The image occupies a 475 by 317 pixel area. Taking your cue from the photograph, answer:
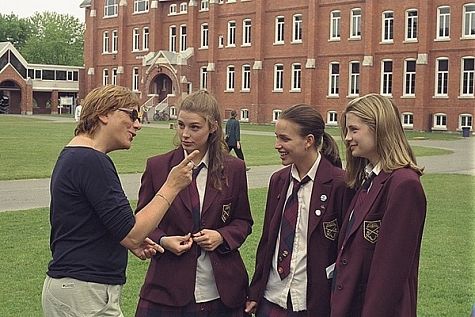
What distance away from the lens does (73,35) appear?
370 feet

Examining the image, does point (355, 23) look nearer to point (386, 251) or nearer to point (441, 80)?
point (441, 80)

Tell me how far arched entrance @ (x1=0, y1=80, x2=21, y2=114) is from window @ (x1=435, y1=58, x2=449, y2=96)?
166 feet

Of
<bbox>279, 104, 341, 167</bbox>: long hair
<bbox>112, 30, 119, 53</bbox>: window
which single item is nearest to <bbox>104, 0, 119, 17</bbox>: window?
<bbox>112, 30, 119, 53</bbox>: window

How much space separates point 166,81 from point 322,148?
61.4m

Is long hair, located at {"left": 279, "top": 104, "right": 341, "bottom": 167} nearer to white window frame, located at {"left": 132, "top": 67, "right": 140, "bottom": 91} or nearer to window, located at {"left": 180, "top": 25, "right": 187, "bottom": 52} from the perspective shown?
window, located at {"left": 180, "top": 25, "right": 187, "bottom": 52}

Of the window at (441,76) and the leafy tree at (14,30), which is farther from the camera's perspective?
the leafy tree at (14,30)

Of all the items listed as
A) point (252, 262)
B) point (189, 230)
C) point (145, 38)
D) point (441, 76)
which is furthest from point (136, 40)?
point (189, 230)

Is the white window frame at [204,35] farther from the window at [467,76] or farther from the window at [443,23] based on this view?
the window at [467,76]

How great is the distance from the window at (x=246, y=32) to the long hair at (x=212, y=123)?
179ft

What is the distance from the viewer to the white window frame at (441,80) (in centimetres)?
4656

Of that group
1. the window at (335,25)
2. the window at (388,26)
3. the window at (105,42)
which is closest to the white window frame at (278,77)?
the window at (335,25)

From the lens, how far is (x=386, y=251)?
3537 mm

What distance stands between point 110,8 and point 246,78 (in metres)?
20.7

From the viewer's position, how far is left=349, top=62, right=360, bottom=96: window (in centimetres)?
5091
